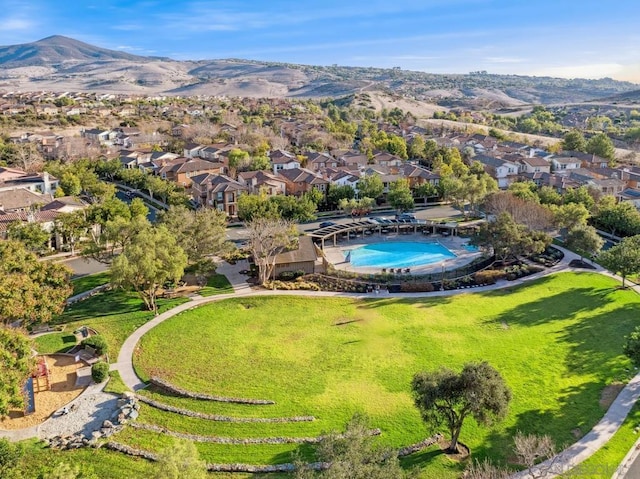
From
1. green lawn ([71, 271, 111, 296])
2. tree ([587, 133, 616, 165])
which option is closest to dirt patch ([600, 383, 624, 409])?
green lawn ([71, 271, 111, 296])

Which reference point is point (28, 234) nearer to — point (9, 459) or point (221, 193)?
point (221, 193)

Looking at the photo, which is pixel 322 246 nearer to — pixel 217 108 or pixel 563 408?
pixel 563 408

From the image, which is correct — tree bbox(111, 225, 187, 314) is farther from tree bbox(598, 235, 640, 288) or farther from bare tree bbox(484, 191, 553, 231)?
tree bbox(598, 235, 640, 288)

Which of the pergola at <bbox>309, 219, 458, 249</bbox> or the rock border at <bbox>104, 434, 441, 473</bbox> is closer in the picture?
the rock border at <bbox>104, 434, 441, 473</bbox>

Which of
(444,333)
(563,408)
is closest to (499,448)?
(563,408)

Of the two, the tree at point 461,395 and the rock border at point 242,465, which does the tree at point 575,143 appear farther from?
the rock border at point 242,465

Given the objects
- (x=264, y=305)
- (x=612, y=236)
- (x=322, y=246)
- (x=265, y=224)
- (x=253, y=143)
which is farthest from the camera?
(x=253, y=143)

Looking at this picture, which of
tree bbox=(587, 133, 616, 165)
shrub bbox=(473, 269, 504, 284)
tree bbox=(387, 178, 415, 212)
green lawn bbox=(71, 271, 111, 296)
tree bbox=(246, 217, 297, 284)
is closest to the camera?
green lawn bbox=(71, 271, 111, 296)
